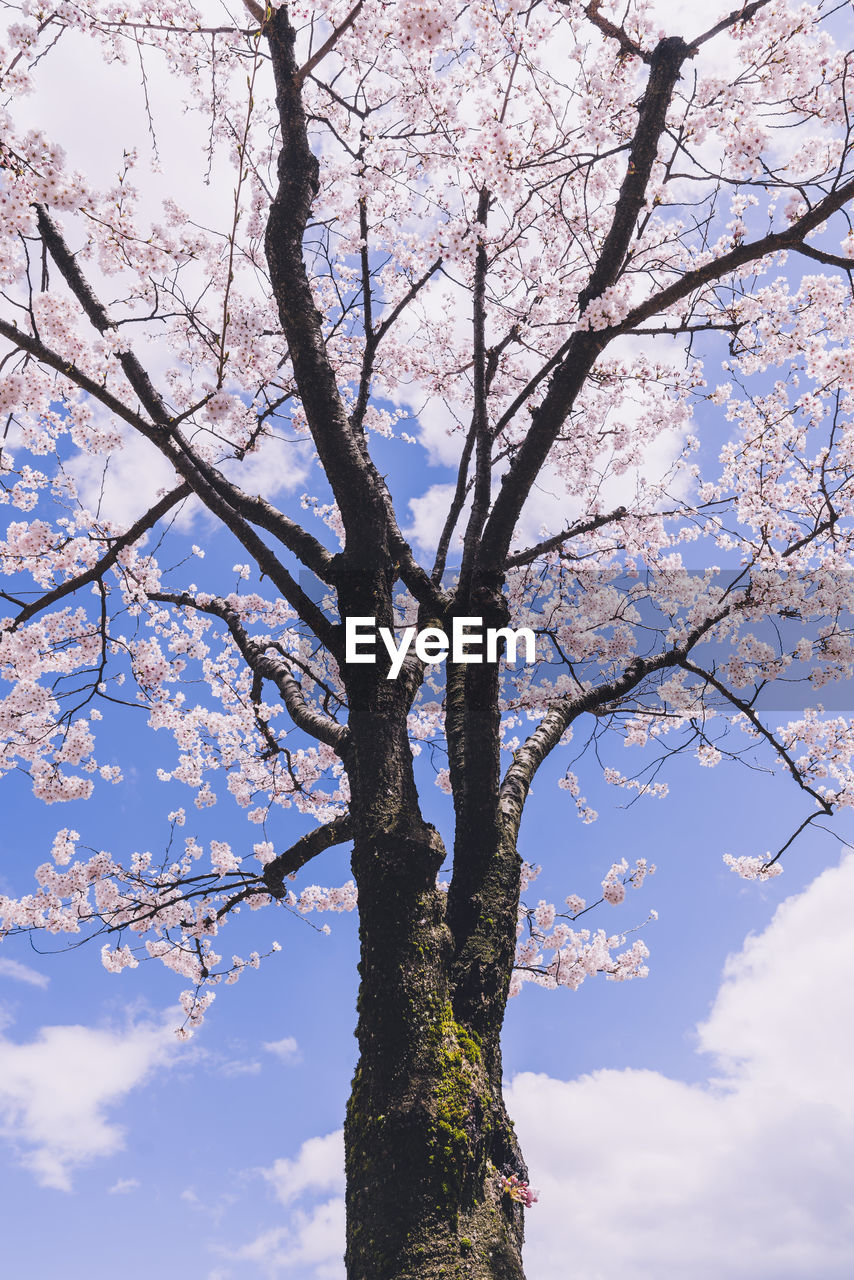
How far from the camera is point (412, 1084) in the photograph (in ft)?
12.1

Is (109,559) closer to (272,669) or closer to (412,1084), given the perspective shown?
(272,669)

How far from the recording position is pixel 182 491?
18.4ft

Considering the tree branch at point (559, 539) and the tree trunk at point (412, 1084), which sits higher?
the tree branch at point (559, 539)

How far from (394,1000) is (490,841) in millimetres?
1268

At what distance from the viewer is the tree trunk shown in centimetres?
343

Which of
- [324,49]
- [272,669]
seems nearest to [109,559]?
[272,669]

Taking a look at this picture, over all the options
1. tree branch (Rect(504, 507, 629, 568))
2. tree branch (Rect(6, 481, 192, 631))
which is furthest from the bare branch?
tree branch (Rect(504, 507, 629, 568))

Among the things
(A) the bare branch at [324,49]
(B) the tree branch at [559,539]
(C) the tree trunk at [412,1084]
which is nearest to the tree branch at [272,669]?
(C) the tree trunk at [412,1084]

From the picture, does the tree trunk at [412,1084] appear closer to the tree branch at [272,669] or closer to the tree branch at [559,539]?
the tree branch at [272,669]

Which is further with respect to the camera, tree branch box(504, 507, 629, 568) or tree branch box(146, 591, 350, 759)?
tree branch box(504, 507, 629, 568)

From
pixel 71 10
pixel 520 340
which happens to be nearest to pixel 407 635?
pixel 520 340

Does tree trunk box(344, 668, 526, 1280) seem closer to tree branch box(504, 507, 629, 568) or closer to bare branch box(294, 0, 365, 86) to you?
tree branch box(504, 507, 629, 568)

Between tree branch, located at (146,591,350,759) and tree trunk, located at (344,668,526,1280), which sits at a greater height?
tree branch, located at (146,591,350,759)

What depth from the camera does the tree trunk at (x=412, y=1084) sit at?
3432mm
